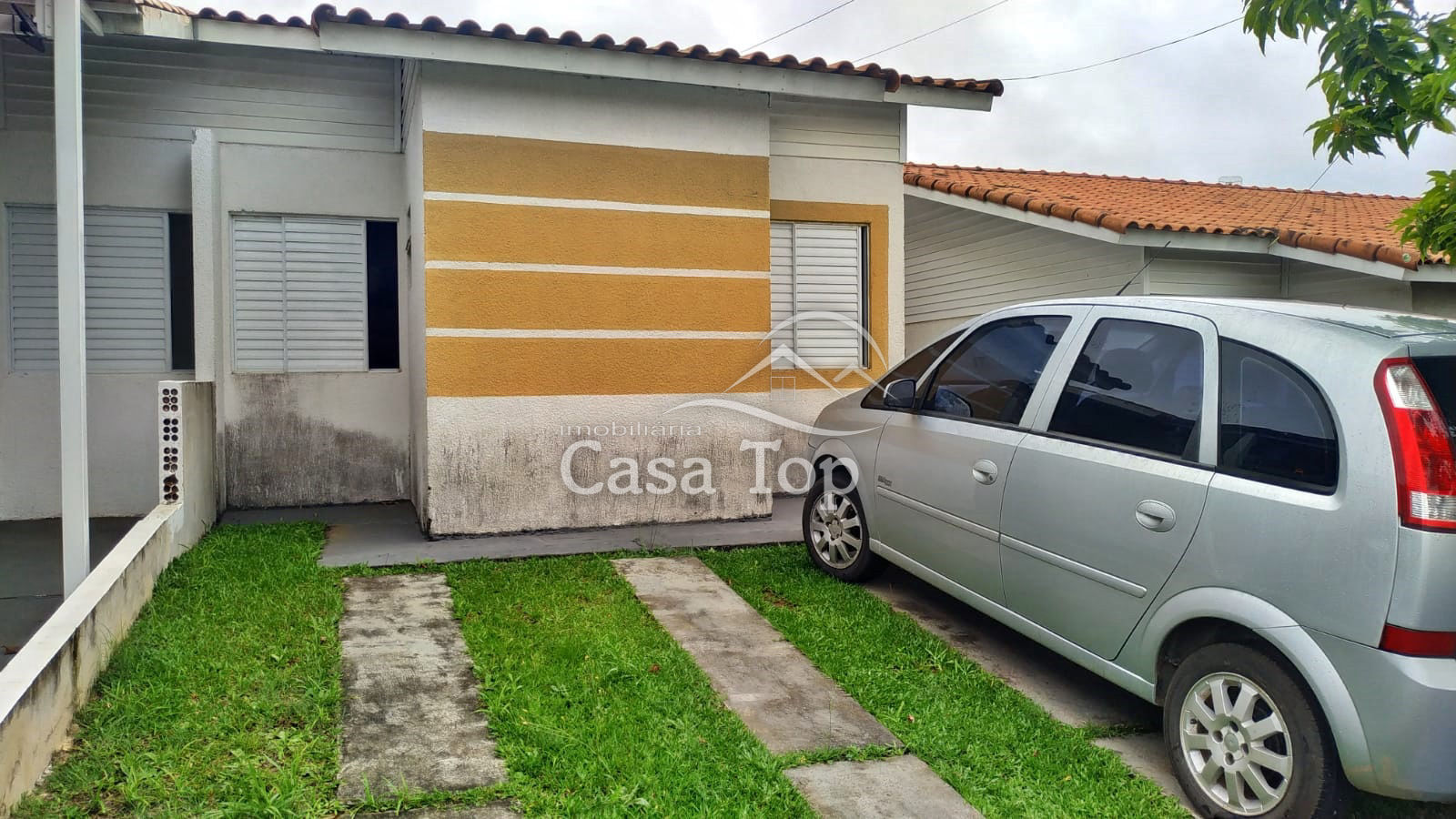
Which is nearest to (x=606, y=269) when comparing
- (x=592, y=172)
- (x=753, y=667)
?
(x=592, y=172)

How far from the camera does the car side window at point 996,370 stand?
14.0 feet

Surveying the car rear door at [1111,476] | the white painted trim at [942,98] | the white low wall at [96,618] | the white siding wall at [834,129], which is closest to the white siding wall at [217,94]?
the white low wall at [96,618]

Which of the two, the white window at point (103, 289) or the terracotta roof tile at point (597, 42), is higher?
the terracotta roof tile at point (597, 42)

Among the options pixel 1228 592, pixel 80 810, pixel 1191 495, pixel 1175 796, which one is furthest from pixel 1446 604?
pixel 80 810

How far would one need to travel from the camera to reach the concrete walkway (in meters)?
3.26

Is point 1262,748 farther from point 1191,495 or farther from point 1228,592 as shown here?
point 1191,495

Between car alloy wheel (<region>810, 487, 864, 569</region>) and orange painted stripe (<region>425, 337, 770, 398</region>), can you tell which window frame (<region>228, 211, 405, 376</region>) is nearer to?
orange painted stripe (<region>425, 337, 770, 398</region>)

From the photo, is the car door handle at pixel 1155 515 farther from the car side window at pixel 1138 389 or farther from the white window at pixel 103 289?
the white window at pixel 103 289

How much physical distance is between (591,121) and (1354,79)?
5.18m

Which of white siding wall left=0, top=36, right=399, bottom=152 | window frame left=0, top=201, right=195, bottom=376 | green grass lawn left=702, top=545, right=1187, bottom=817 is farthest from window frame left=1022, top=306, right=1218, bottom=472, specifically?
window frame left=0, top=201, right=195, bottom=376

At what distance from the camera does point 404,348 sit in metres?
8.38

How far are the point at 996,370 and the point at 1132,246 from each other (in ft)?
21.7

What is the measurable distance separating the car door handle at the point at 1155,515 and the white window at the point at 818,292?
Result: 556 cm

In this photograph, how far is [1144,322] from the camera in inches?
147
